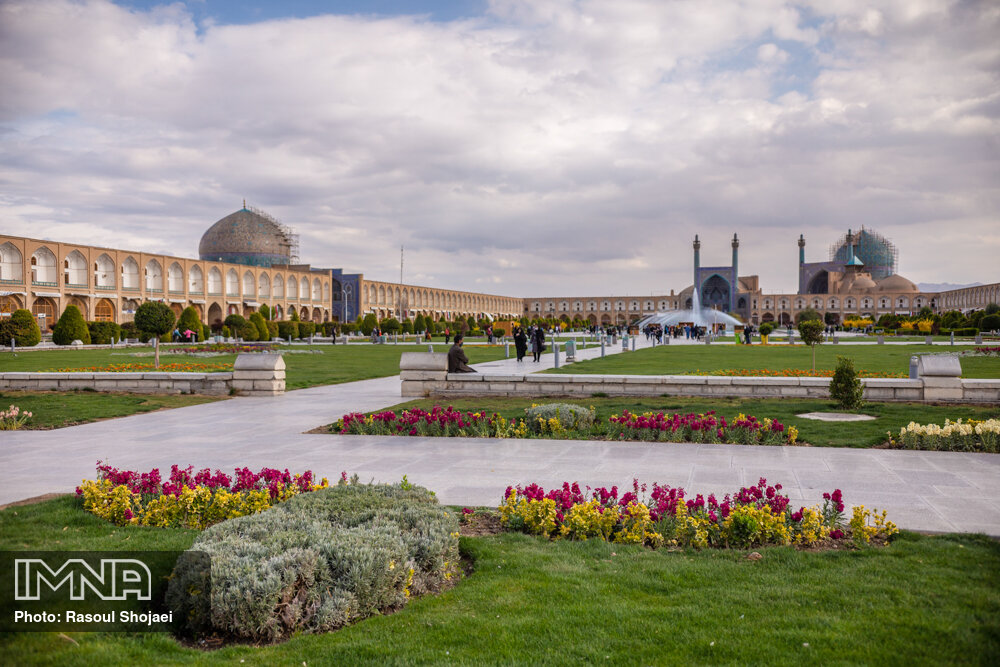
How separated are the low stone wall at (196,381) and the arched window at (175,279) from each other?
1776 inches

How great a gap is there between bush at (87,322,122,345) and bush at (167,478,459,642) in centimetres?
3690

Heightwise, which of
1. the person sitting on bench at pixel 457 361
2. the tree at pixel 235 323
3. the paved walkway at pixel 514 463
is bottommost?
the paved walkway at pixel 514 463

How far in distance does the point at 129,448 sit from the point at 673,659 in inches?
248

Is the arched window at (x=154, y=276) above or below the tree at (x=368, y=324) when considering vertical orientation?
above

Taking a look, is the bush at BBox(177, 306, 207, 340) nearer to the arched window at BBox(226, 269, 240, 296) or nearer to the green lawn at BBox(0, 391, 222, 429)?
the arched window at BBox(226, 269, 240, 296)

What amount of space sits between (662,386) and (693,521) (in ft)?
22.0

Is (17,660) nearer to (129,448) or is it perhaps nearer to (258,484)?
(258,484)

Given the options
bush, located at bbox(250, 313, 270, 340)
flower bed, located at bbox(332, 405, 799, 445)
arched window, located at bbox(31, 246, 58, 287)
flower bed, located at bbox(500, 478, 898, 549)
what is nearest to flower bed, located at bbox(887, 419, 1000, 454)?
flower bed, located at bbox(332, 405, 799, 445)

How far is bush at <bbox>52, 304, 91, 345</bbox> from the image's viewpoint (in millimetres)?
33156

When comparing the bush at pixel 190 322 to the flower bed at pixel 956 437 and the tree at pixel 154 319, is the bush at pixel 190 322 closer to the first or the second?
the tree at pixel 154 319

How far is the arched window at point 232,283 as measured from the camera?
6038 centimetres

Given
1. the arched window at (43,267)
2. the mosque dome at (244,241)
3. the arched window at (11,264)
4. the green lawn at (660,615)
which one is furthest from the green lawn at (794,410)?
the mosque dome at (244,241)

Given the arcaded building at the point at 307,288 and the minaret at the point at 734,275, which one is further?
the minaret at the point at 734,275

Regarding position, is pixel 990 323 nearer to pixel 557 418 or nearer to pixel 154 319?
pixel 557 418
